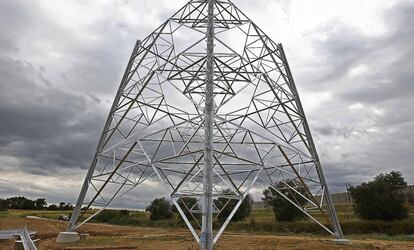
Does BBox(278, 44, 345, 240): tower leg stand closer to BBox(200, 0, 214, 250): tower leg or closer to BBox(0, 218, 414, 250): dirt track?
BBox(0, 218, 414, 250): dirt track

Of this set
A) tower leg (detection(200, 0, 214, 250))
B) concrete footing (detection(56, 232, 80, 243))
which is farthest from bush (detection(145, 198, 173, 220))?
tower leg (detection(200, 0, 214, 250))

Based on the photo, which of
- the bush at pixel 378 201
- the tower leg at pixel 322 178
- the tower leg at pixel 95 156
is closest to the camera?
the tower leg at pixel 322 178

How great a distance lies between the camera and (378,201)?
45688 mm

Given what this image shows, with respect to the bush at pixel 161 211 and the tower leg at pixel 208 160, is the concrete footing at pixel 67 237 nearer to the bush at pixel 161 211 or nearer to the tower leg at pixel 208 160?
the tower leg at pixel 208 160

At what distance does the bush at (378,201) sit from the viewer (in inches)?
1778

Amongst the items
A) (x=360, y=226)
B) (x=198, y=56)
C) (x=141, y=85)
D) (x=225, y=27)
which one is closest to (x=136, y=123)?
(x=141, y=85)

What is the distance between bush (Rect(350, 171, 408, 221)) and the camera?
45156 mm

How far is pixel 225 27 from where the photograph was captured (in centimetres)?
1741

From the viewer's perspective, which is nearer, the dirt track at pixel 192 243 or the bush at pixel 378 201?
the dirt track at pixel 192 243

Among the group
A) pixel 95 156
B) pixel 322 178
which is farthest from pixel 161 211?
pixel 322 178

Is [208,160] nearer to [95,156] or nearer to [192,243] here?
[192,243]

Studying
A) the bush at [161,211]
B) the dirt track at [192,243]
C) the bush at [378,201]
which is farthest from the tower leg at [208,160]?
the bush at [161,211]

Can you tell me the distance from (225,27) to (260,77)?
3285mm

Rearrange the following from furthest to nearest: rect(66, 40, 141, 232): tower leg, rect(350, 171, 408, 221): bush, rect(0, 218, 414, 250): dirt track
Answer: rect(350, 171, 408, 221): bush, rect(66, 40, 141, 232): tower leg, rect(0, 218, 414, 250): dirt track
